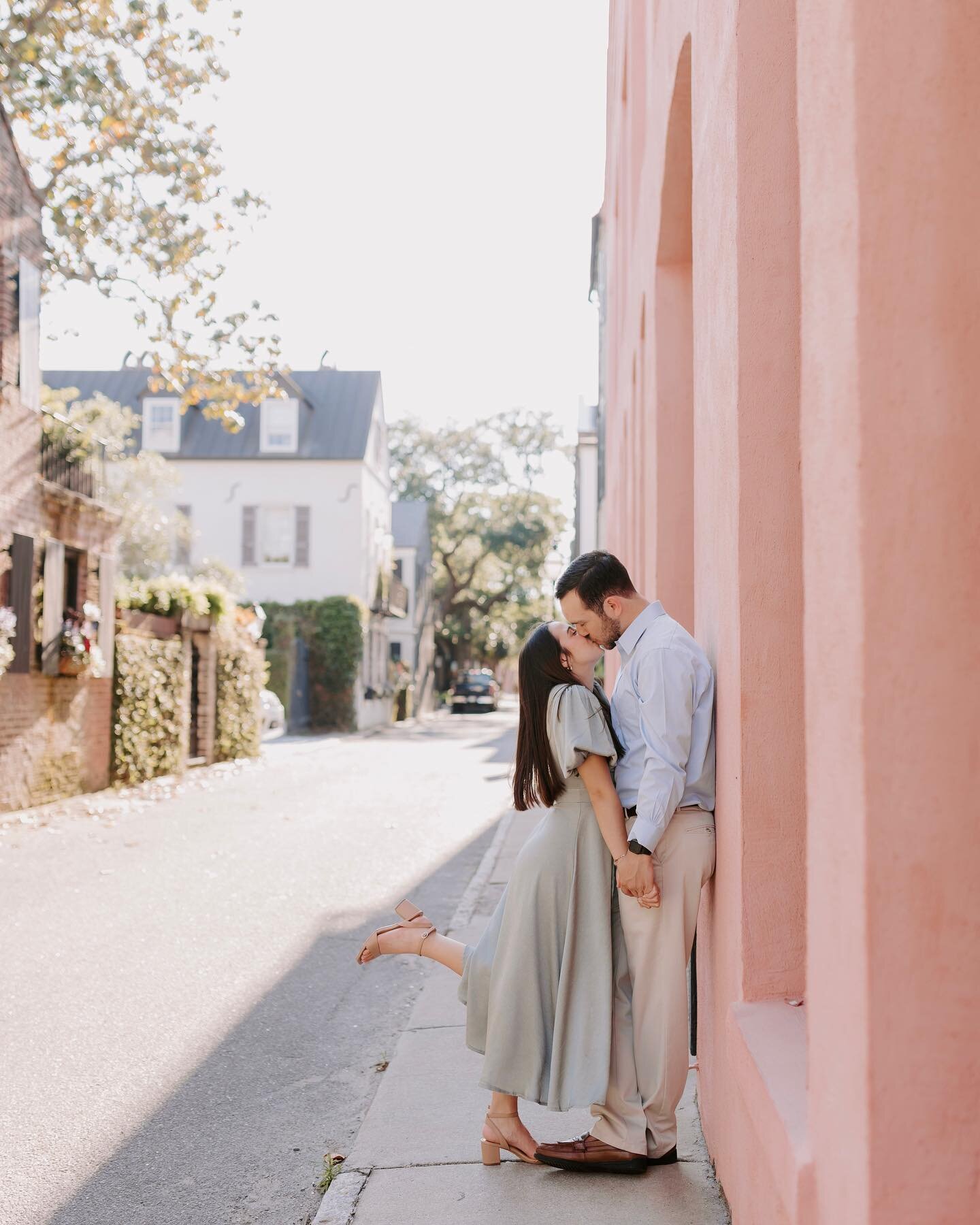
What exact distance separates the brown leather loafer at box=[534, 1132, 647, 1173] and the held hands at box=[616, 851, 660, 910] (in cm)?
78

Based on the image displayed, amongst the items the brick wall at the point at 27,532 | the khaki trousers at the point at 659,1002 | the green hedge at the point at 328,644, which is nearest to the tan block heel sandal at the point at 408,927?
the khaki trousers at the point at 659,1002

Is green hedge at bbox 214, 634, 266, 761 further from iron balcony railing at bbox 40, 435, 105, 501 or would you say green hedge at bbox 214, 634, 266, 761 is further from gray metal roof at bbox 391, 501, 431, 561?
gray metal roof at bbox 391, 501, 431, 561

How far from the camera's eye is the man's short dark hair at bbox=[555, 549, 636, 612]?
12.3 feet

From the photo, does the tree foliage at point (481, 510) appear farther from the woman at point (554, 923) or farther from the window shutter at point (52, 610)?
the woman at point (554, 923)

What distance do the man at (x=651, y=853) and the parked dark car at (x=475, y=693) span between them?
1865 inches

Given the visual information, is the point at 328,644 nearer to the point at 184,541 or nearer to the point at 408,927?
the point at 184,541

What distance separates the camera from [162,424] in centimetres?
3822

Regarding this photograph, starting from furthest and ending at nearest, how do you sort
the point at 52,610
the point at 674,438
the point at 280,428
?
the point at 280,428 < the point at 52,610 < the point at 674,438

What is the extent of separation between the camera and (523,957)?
3.71m

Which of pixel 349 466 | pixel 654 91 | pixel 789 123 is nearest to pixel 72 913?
pixel 654 91

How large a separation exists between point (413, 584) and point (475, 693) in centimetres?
532

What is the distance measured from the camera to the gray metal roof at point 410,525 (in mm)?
50062

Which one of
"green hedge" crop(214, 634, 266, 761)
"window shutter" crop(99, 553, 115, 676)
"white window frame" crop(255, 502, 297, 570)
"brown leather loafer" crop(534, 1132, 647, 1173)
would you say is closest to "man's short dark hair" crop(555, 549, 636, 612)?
"brown leather loafer" crop(534, 1132, 647, 1173)

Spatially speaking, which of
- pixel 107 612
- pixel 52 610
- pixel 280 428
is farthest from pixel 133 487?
pixel 52 610
